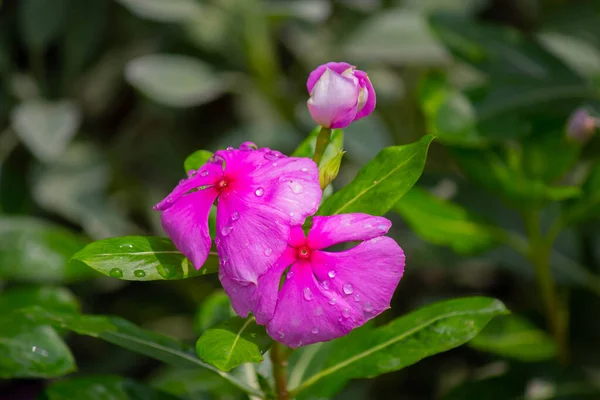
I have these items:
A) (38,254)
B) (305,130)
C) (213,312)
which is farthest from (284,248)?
(305,130)

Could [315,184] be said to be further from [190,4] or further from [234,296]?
[190,4]

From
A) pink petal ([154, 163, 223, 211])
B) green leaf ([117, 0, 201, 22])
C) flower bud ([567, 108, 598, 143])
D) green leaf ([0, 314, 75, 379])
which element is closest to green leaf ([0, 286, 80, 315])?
green leaf ([0, 314, 75, 379])

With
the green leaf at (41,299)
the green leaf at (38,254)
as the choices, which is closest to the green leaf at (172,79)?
the green leaf at (38,254)

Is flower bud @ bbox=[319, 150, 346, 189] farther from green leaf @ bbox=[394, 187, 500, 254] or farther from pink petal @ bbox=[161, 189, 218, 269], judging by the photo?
green leaf @ bbox=[394, 187, 500, 254]

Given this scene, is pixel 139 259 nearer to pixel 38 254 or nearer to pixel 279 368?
pixel 279 368

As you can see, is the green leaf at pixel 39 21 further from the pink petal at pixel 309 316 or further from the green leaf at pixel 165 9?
the pink petal at pixel 309 316

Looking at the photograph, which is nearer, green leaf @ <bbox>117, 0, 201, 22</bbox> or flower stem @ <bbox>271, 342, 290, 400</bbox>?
flower stem @ <bbox>271, 342, 290, 400</bbox>

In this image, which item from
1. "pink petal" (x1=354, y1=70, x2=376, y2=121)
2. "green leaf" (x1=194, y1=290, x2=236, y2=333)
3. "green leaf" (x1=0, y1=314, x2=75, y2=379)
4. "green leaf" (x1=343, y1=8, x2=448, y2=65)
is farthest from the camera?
"green leaf" (x1=343, y1=8, x2=448, y2=65)
